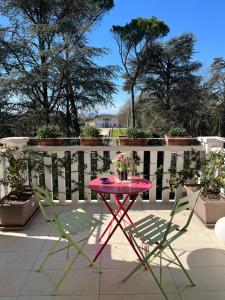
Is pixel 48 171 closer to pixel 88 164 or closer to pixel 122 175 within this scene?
pixel 88 164

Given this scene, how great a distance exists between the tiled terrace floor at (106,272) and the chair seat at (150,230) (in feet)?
1.19

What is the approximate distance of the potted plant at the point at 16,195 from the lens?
2.80m

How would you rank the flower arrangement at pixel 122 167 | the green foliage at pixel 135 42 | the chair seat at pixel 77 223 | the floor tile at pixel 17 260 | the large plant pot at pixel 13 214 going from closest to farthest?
the chair seat at pixel 77 223 → the floor tile at pixel 17 260 → the flower arrangement at pixel 122 167 → the large plant pot at pixel 13 214 → the green foliage at pixel 135 42

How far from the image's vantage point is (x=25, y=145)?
348cm

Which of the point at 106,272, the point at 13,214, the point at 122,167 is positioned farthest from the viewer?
the point at 13,214

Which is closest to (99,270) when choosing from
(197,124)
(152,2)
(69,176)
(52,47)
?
(69,176)

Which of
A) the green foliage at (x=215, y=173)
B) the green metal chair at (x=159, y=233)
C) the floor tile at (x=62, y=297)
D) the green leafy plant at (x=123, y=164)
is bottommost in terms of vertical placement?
the floor tile at (x=62, y=297)

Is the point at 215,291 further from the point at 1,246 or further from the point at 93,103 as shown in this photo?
the point at 93,103

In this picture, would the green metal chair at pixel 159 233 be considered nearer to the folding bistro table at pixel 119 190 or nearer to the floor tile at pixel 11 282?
the folding bistro table at pixel 119 190

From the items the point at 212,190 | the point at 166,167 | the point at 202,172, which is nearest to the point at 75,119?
the point at 166,167

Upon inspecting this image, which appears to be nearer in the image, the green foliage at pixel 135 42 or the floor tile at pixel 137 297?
the floor tile at pixel 137 297

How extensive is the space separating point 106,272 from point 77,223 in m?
0.44

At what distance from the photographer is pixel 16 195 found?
3117mm

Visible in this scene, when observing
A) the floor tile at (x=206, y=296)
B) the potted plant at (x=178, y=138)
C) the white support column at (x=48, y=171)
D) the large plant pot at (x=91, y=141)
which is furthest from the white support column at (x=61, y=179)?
the floor tile at (x=206, y=296)
